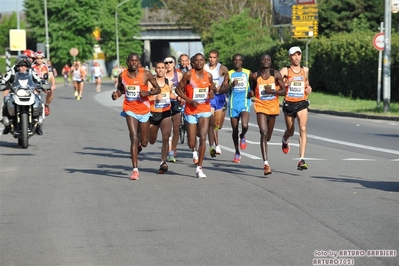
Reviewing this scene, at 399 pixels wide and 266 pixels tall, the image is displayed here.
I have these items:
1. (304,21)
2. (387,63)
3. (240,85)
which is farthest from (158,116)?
(304,21)

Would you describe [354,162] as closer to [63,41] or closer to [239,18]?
[239,18]

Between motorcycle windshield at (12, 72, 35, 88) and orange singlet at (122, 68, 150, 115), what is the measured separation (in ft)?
18.5

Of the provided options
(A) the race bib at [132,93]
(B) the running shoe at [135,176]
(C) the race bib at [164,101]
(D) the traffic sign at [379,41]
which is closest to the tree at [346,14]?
(D) the traffic sign at [379,41]

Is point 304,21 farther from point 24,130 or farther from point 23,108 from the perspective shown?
point 24,130

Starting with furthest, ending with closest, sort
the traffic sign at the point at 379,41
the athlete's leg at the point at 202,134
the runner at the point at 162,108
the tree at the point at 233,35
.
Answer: the tree at the point at 233,35 < the traffic sign at the point at 379,41 < the runner at the point at 162,108 < the athlete's leg at the point at 202,134

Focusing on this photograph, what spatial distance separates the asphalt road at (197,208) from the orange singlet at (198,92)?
983 millimetres

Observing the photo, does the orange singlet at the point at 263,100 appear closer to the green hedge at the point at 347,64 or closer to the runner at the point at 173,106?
the runner at the point at 173,106

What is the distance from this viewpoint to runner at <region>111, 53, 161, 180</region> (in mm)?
13602

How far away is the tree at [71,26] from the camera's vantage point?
10481cm

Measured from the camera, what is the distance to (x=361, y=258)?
25.3ft

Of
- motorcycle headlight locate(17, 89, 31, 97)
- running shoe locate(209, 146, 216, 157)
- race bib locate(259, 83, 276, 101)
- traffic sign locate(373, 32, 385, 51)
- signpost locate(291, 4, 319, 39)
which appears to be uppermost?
signpost locate(291, 4, 319, 39)

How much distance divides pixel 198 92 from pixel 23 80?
6.23 m

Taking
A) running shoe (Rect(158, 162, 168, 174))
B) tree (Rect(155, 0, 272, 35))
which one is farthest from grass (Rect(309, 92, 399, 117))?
tree (Rect(155, 0, 272, 35))

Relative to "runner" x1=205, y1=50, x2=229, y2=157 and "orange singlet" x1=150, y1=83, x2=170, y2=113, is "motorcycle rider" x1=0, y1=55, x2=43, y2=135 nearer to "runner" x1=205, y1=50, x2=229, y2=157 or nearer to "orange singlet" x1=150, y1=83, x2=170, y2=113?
"runner" x1=205, y1=50, x2=229, y2=157
